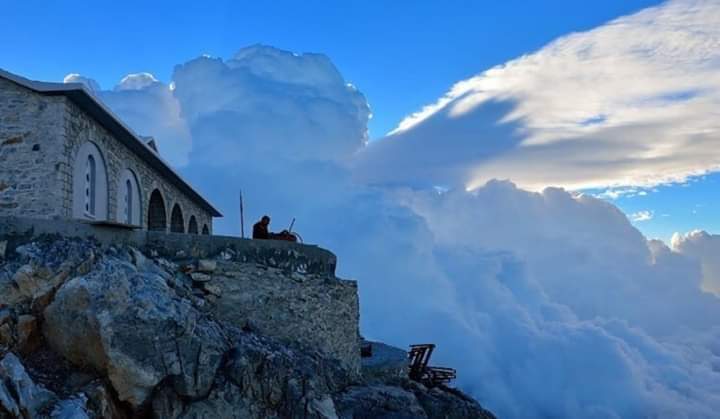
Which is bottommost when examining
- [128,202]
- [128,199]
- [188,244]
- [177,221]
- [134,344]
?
[134,344]

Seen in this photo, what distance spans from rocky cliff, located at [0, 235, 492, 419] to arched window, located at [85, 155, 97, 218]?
16.3 feet

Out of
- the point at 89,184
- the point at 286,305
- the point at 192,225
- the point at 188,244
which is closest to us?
the point at 188,244

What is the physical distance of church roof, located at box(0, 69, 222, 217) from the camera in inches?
585

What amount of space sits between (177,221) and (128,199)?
8.14 m

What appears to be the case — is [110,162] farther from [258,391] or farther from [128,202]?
[258,391]

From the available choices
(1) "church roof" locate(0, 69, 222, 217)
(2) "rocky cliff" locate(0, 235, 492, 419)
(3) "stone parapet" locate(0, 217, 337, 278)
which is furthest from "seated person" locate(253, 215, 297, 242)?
(1) "church roof" locate(0, 69, 222, 217)

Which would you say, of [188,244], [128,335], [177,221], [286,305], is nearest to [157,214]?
[177,221]

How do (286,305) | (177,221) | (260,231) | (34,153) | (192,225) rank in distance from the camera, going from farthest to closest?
(192,225), (177,221), (260,231), (34,153), (286,305)

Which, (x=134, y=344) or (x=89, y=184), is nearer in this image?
(x=134, y=344)

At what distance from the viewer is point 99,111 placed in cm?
1658

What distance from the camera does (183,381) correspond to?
34.8ft

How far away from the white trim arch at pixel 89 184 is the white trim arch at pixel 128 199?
137cm

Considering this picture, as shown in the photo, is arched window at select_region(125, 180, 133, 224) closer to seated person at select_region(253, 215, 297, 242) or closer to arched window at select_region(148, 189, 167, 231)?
arched window at select_region(148, 189, 167, 231)

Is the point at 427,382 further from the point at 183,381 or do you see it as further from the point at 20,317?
the point at 20,317
